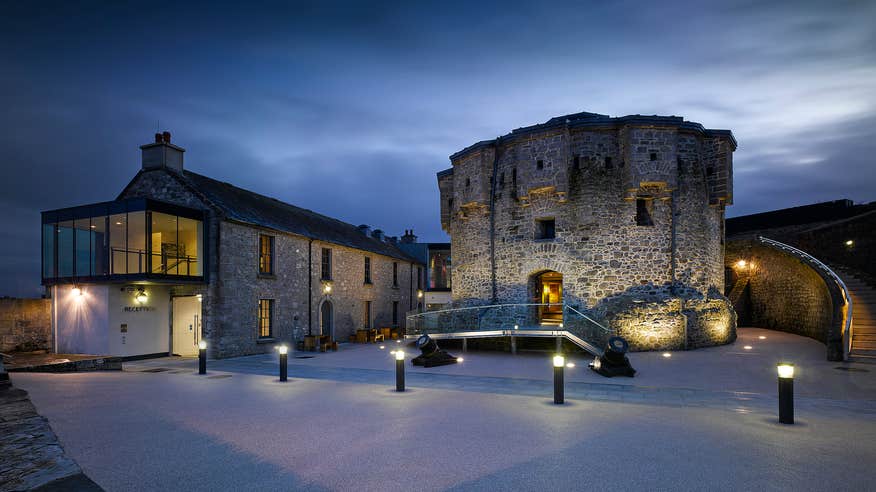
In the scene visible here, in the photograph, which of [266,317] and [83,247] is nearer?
[83,247]

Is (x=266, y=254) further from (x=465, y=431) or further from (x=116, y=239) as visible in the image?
(x=465, y=431)

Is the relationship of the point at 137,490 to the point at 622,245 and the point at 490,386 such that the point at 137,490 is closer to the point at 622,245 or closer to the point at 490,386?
the point at 490,386

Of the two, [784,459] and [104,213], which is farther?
[104,213]

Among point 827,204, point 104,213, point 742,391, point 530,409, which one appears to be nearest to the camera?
point 530,409

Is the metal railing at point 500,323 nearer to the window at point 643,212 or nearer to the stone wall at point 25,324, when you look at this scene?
the window at point 643,212

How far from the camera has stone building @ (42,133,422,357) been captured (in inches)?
587

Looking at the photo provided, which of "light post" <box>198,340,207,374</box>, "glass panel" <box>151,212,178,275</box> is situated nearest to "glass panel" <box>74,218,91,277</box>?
"glass panel" <box>151,212,178,275</box>

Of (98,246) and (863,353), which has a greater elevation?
(98,246)

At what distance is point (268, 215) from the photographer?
19.3 metres

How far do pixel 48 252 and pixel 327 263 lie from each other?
33.0 feet

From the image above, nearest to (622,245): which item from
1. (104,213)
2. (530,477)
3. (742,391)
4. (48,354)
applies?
(742,391)

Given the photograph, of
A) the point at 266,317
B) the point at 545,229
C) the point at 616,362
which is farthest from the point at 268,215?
the point at 616,362

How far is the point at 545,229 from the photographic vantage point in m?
18.6

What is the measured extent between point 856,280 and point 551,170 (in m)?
12.2
